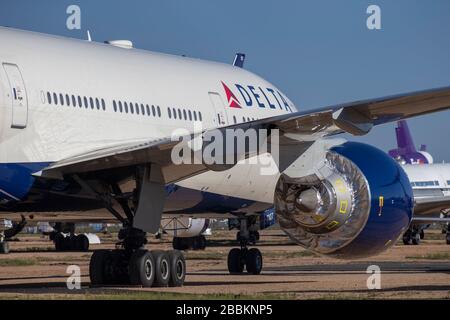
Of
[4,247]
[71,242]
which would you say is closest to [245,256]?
[4,247]

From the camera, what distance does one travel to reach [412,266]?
3078cm

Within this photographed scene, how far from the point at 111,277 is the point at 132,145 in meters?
2.61

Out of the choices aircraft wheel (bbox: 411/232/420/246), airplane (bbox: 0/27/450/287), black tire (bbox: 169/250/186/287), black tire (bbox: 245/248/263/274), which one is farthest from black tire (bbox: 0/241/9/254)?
black tire (bbox: 169/250/186/287)

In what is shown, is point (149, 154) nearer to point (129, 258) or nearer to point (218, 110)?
point (129, 258)

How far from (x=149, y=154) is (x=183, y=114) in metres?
3.37

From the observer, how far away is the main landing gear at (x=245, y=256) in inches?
1038

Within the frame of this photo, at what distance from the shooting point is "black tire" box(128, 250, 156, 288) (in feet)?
65.0

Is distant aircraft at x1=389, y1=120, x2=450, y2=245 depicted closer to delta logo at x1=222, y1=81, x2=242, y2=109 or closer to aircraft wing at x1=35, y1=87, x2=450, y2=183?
delta logo at x1=222, y1=81, x2=242, y2=109

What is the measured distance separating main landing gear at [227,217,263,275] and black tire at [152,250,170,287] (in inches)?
235

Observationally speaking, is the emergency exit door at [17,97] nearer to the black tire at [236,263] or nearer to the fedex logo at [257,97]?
the fedex logo at [257,97]

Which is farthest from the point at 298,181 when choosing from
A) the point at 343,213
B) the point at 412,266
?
the point at 412,266

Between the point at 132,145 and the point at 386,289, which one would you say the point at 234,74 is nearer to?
the point at 132,145

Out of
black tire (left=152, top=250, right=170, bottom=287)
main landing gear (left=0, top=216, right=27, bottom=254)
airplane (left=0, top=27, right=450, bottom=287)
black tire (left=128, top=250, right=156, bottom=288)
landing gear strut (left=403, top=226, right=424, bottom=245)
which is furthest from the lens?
landing gear strut (left=403, top=226, right=424, bottom=245)

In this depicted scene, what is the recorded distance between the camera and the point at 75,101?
1889 centimetres
